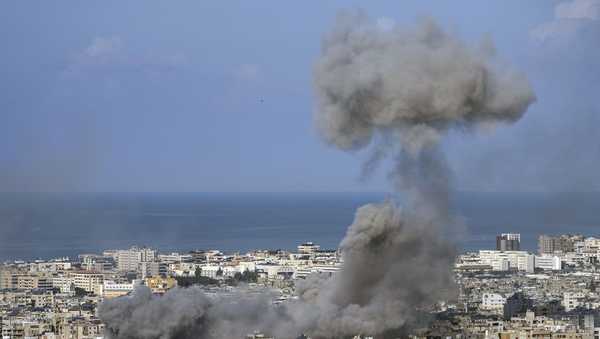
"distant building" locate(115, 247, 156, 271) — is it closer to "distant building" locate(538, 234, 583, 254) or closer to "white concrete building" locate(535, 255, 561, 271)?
"white concrete building" locate(535, 255, 561, 271)

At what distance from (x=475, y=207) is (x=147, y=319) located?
195 ft

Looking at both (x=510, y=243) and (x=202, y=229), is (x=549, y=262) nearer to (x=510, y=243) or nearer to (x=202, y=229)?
(x=510, y=243)

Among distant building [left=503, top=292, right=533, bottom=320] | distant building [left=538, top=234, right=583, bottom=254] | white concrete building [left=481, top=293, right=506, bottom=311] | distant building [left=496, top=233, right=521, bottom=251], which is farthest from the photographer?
distant building [left=496, top=233, right=521, bottom=251]

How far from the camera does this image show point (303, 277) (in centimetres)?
4397

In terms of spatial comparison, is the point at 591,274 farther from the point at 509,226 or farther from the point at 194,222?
the point at 194,222

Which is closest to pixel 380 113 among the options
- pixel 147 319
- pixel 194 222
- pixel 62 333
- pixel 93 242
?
pixel 147 319

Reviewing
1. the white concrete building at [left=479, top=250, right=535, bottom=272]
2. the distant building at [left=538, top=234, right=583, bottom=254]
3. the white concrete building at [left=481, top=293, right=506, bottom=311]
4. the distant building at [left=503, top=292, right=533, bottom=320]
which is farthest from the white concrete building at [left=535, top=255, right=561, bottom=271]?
the white concrete building at [left=481, top=293, right=506, bottom=311]

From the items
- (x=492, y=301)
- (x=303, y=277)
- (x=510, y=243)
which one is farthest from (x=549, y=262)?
(x=492, y=301)

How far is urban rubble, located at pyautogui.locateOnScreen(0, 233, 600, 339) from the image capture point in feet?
101

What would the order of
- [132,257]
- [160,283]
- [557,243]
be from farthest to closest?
[557,243]
[132,257]
[160,283]

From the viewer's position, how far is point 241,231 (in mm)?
87875

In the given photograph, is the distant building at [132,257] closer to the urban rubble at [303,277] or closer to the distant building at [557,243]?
the urban rubble at [303,277]

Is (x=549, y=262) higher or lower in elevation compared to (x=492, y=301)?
higher

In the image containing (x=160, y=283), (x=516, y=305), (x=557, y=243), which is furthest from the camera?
(x=557, y=243)
